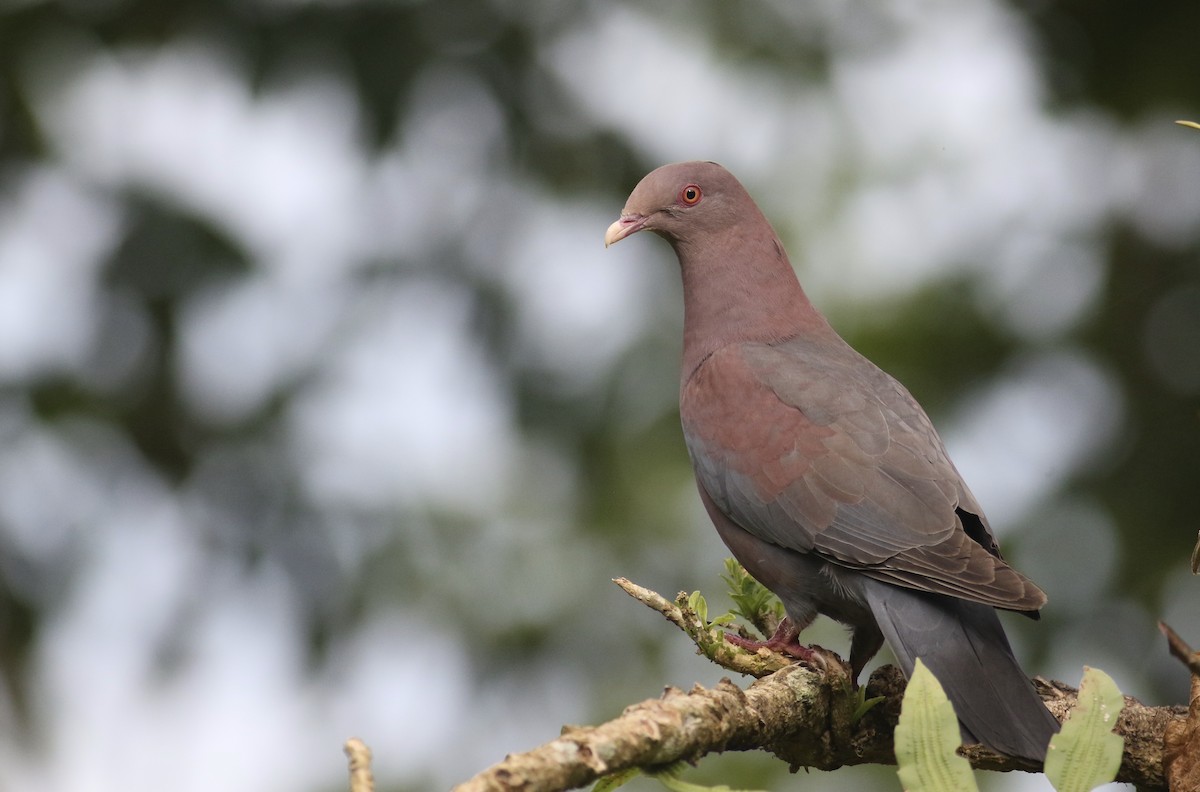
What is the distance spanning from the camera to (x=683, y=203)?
4426mm

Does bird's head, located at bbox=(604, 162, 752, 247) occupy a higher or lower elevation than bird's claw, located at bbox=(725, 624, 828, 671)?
higher

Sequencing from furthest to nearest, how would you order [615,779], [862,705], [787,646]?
1. [787,646]
2. [862,705]
3. [615,779]

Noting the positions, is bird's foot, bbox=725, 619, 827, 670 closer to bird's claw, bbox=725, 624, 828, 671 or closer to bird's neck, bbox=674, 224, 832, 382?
bird's claw, bbox=725, 624, 828, 671

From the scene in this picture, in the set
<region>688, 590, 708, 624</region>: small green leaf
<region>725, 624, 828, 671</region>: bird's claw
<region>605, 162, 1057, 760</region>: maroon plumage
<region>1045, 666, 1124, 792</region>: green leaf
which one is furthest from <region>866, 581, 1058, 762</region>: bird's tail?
<region>1045, 666, 1124, 792</region>: green leaf

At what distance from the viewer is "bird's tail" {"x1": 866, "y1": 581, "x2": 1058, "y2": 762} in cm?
278

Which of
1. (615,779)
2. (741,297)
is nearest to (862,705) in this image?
(615,779)

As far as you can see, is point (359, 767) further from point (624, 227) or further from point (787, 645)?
point (624, 227)

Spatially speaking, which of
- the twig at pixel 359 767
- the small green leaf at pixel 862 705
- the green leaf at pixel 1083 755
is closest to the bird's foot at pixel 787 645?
the small green leaf at pixel 862 705

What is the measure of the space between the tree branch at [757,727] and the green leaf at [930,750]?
0.44m

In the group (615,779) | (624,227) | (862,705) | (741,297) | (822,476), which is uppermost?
(624,227)

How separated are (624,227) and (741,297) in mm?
521

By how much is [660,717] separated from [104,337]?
5.26 m

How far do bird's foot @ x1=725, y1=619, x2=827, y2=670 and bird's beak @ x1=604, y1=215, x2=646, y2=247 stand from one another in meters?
1.53

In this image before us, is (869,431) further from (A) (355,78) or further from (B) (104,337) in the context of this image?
(B) (104,337)
